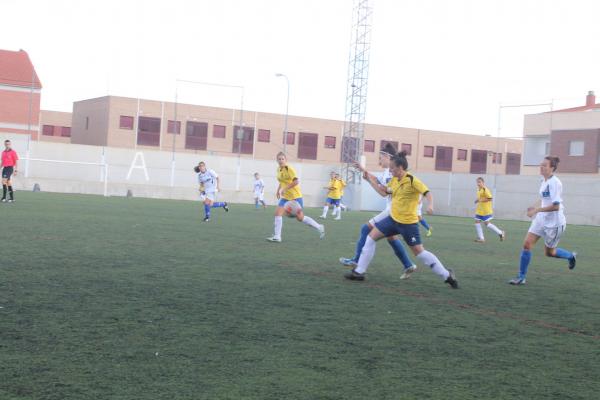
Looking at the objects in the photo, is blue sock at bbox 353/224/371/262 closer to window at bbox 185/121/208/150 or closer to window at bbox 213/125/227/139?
window at bbox 185/121/208/150

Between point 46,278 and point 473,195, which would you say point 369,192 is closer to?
point 473,195

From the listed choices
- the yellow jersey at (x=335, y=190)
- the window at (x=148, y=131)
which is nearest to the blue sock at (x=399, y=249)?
the yellow jersey at (x=335, y=190)

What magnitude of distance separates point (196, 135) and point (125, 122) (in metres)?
5.94

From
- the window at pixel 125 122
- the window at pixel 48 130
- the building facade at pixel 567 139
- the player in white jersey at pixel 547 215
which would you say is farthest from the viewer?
the window at pixel 48 130

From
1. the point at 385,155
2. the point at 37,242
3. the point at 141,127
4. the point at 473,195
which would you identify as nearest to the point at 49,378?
the point at 385,155

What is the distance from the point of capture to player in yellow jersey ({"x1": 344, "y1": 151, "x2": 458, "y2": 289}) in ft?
32.6

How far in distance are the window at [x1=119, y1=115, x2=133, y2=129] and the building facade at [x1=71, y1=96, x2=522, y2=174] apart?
3.1 inches

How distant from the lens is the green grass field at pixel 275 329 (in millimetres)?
4863

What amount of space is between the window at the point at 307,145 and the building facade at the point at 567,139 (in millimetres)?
21132

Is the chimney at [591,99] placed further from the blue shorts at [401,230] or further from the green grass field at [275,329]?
the blue shorts at [401,230]

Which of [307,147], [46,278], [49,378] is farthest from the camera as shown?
[307,147]

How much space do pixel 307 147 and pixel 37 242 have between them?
58.2m

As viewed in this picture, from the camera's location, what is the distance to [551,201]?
10.7 meters

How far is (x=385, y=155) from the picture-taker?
34.9 feet
